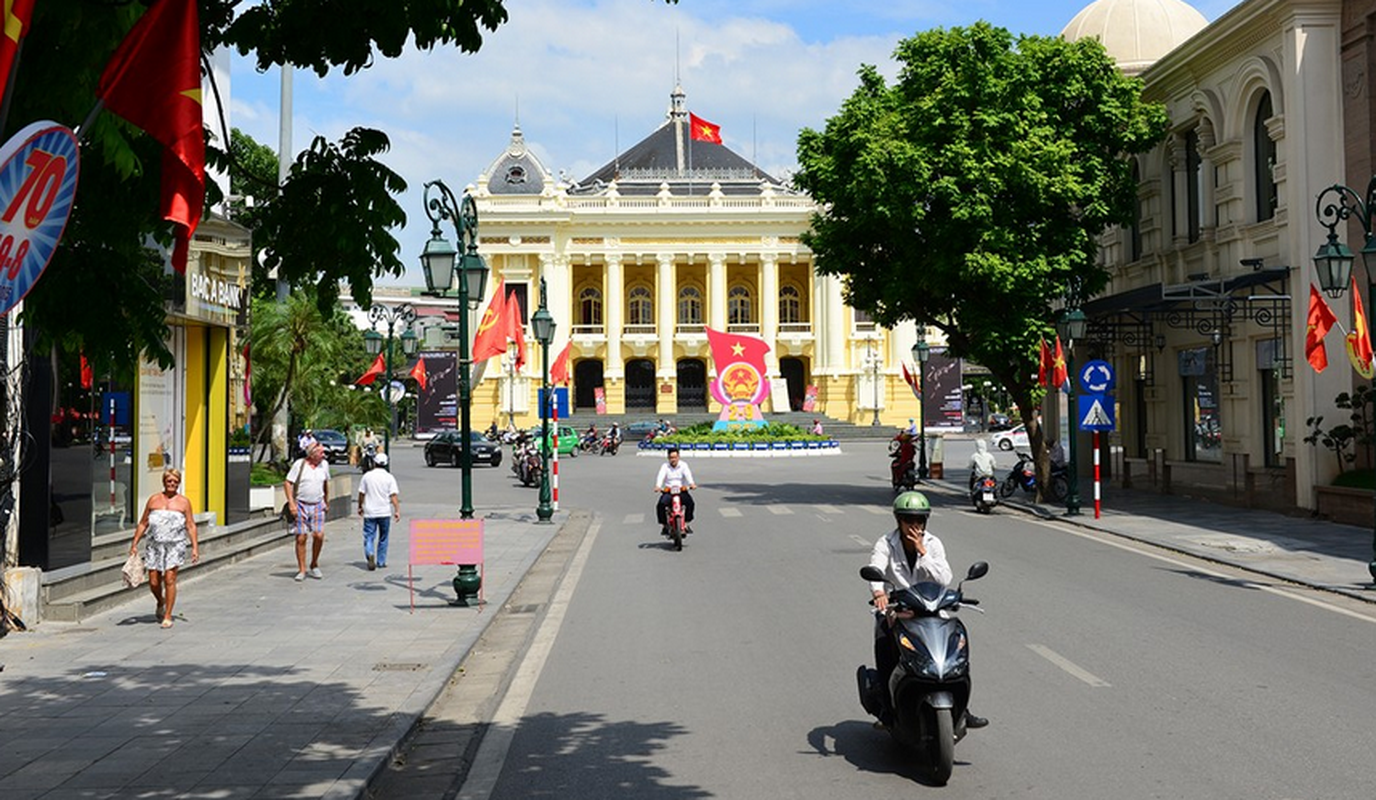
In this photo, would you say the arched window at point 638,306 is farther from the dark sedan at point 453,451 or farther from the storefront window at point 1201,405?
the storefront window at point 1201,405

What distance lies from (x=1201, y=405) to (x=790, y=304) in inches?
2371

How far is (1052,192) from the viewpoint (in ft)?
86.9

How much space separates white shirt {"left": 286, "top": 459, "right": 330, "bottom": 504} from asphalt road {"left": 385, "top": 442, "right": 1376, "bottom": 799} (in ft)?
11.9

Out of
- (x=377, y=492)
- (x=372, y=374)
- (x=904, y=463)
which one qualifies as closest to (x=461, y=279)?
(x=377, y=492)

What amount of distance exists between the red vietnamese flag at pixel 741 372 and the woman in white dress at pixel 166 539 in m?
44.0

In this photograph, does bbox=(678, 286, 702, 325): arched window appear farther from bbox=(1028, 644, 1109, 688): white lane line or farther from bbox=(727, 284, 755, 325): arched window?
bbox=(1028, 644, 1109, 688): white lane line

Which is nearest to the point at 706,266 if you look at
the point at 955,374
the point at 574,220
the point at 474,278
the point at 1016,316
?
the point at 574,220

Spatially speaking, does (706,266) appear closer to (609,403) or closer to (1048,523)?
(609,403)

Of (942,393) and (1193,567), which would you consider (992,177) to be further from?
(942,393)

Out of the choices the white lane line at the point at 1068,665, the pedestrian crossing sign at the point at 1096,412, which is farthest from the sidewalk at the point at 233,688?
the pedestrian crossing sign at the point at 1096,412

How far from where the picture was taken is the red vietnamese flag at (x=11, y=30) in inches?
170

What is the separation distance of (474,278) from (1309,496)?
52.9ft

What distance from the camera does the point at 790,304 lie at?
A: 88.5 m

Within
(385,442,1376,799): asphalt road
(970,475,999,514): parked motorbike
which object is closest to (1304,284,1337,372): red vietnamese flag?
(385,442,1376,799): asphalt road
